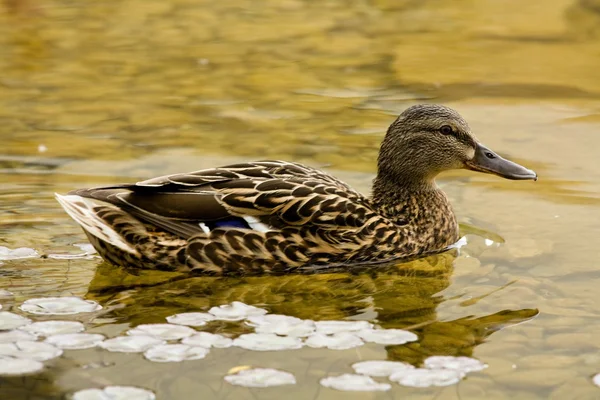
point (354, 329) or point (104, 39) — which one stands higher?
point (104, 39)

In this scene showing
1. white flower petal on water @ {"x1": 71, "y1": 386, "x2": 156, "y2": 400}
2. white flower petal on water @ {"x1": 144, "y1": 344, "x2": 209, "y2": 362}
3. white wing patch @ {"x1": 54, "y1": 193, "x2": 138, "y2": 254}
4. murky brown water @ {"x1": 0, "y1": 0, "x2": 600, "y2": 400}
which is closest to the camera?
white flower petal on water @ {"x1": 71, "y1": 386, "x2": 156, "y2": 400}

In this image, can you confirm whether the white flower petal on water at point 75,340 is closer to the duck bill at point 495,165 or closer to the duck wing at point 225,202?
the duck wing at point 225,202

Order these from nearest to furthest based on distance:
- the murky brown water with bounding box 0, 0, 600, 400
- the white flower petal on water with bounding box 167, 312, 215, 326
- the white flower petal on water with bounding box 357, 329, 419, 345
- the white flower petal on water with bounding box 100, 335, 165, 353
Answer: the white flower petal on water with bounding box 100, 335, 165, 353 → the murky brown water with bounding box 0, 0, 600, 400 → the white flower petal on water with bounding box 357, 329, 419, 345 → the white flower petal on water with bounding box 167, 312, 215, 326

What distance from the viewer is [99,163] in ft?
32.8

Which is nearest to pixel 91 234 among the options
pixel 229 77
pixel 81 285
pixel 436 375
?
pixel 81 285

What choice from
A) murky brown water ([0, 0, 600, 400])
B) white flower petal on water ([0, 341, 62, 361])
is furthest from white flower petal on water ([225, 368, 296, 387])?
white flower petal on water ([0, 341, 62, 361])

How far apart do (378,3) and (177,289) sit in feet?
31.9

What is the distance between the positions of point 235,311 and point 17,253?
6.00ft

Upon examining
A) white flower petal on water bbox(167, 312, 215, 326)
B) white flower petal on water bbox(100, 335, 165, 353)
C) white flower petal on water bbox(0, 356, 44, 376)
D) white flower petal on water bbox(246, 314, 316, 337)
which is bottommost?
white flower petal on water bbox(246, 314, 316, 337)

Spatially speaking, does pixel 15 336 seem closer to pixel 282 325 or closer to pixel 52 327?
pixel 52 327

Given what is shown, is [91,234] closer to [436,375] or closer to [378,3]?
[436,375]

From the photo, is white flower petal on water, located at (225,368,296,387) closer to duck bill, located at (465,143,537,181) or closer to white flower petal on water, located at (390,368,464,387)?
white flower petal on water, located at (390,368,464,387)

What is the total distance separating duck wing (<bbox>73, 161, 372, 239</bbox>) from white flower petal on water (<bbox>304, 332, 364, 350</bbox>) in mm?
1443

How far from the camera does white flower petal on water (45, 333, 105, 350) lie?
6296mm
